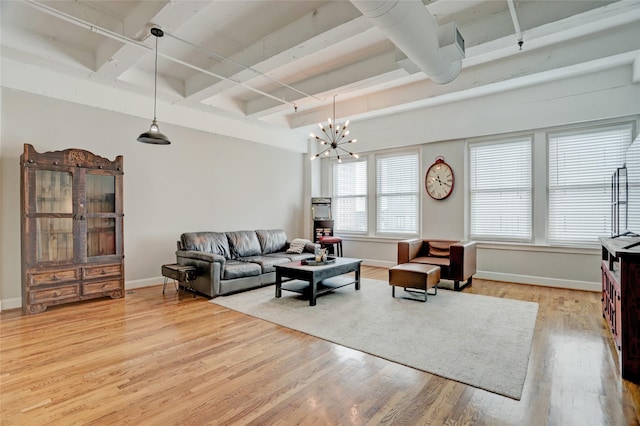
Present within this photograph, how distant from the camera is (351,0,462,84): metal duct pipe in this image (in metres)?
2.35

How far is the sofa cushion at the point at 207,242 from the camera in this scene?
17.5ft

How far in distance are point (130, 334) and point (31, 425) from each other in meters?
1.48

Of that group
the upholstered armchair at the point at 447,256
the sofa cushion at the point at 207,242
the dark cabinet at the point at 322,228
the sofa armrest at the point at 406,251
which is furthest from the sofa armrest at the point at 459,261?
the sofa cushion at the point at 207,242

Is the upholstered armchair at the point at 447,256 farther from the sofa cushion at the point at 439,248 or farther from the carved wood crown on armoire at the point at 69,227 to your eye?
the carved wood crown on armoire at the point at 69,227

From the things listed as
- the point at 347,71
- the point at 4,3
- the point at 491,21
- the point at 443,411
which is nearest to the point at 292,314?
the point at 443,411

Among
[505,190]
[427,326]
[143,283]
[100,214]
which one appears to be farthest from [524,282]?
[100,214]

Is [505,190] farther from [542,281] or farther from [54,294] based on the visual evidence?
A: [54,294]

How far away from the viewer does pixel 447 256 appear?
5750mm

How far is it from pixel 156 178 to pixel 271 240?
2375 mm

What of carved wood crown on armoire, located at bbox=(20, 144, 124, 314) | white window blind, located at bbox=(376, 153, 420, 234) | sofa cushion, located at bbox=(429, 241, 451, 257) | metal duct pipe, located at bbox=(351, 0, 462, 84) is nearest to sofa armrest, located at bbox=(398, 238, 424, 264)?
sofa cushion, located at bbox=(429, 241, 451, 257)

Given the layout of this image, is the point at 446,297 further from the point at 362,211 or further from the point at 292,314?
the point at 362,211

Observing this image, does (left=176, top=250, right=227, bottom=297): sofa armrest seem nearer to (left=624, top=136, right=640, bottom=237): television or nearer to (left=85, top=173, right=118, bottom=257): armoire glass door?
(left=85, top=173, right=118, bottom=257): armoire glass door

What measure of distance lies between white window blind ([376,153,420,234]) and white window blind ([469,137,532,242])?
1181 millimetres

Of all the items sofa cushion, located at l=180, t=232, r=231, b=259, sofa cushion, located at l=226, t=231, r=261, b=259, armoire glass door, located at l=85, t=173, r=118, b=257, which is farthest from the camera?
sofa cushion, located at l=226, t=231, r=261, b=259
